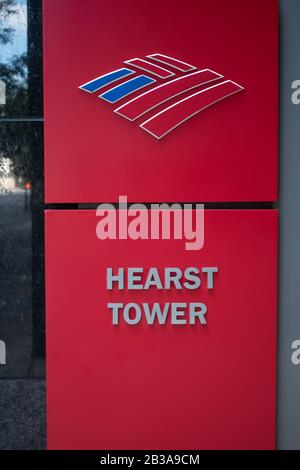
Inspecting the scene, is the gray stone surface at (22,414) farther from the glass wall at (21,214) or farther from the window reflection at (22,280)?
the window reflection at (22,280)

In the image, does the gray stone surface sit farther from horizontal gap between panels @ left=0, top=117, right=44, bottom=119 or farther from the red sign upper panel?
horizontal gap between panels @ left=0, top=117, right=44, bottom=119

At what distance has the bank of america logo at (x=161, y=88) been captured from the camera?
A: 2504 millimetres

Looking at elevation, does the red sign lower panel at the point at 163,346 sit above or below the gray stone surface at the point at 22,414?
above

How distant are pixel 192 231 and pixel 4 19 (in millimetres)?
2591

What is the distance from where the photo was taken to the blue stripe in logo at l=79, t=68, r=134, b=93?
2506 mm

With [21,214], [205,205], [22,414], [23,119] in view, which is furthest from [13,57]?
[22,414]

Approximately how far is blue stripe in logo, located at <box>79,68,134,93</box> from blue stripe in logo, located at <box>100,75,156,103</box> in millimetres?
43

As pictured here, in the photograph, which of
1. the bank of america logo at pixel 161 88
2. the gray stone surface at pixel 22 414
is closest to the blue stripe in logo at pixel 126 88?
the bank of america logo at pixel 161 88

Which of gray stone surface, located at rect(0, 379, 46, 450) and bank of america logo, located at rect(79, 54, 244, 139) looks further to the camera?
gray stone surface, located at rect(0, 379, 46, 450)

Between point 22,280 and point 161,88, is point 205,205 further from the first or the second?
point 22,280

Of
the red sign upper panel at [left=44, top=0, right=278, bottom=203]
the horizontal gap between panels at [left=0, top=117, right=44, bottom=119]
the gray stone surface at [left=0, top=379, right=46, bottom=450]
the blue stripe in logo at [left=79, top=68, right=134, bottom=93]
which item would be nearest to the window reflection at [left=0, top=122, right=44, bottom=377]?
the gray stone surface at [left=0, top=379, right=46, bottom=450]

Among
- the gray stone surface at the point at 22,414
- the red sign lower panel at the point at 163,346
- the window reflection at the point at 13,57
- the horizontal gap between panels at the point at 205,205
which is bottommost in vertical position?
the gray stone surface at the point at 22,414

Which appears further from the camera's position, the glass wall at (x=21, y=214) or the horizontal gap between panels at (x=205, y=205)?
the glass wall at (x=21, y=214)
